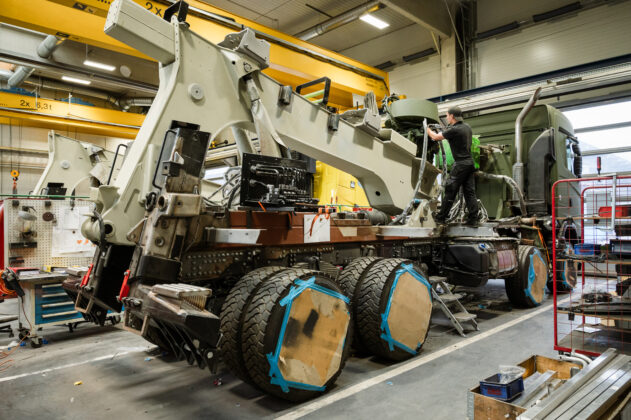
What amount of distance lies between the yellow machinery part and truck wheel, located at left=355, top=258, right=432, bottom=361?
5568 millimetres

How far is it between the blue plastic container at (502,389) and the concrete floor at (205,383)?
478mm

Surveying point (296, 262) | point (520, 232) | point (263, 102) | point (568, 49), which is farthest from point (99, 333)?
point (568, 49)

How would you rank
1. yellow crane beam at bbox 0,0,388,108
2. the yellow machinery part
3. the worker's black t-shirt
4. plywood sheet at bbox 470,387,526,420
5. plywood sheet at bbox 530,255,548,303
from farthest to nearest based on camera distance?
the yellow machinery part, plywood sheet at bbox 530,255,548,303, yellow crane beam at bbox 0,0,388,108, the worker's black t-shirt, plywood sheet at bbox 470,387,526,420

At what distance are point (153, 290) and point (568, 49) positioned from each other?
12.7m

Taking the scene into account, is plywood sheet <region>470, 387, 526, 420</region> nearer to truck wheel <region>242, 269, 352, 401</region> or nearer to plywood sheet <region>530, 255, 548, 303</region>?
truck wheel <region>242, 269, 352, 401</region>

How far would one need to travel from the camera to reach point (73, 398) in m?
3.11

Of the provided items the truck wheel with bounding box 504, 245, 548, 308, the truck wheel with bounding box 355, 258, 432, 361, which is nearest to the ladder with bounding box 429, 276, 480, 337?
the truck wheel with bounding box 355, 258, 432, 361

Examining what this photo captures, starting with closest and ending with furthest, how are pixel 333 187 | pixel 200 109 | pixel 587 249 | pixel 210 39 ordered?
1. pixel 200 109
2. pixel 587 249
3. pixel 210 39
4. pixel 333 187

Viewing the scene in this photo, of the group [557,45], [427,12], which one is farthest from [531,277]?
[427,12]

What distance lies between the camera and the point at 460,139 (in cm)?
517

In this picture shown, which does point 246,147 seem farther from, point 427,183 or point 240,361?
point 427,183

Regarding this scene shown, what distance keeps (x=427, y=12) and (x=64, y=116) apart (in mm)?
10432

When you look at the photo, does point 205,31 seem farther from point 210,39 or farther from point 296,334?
point 296,334

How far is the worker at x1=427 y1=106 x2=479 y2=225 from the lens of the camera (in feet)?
16.9
